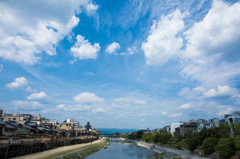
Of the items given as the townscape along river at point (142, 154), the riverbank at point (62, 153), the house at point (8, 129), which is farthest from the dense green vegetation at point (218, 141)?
the house at point (8, 129)

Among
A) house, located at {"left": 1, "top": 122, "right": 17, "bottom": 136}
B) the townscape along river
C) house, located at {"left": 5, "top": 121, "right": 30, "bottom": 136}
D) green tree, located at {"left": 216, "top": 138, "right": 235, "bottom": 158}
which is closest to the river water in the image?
the townscape along river

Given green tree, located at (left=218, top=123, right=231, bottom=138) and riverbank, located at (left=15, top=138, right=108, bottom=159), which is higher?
green tree, located at (left=218, top=123, right=231, bottom=138)

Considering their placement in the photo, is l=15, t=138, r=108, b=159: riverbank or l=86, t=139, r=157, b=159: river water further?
l=86, t=139, r=157, b=159: river water

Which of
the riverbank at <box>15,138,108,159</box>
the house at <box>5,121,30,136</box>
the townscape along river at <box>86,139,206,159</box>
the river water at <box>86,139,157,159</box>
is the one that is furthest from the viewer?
the river water at <box>86,139,157,159</box>

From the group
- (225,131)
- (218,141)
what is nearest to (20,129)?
(218,141)

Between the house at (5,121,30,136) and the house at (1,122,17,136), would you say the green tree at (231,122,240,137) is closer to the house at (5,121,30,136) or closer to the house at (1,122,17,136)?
the house at (1,122,17,136)

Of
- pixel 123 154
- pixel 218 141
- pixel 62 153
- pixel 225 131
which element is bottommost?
pixel 123 154

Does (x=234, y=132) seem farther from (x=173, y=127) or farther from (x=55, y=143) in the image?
(x=173, y=127)

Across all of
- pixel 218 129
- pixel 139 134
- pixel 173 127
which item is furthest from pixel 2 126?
pixel 139 134

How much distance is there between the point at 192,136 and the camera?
2015 inches

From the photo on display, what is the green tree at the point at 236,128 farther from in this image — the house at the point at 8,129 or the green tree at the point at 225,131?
the house at the point at 8,129

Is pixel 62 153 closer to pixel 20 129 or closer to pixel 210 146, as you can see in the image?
pixel 20 129

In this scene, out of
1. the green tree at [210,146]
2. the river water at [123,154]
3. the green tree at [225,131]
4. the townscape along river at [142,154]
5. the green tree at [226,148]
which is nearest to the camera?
the green tree at [226,148]

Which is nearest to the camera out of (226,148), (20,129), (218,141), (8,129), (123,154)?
(226,148)
